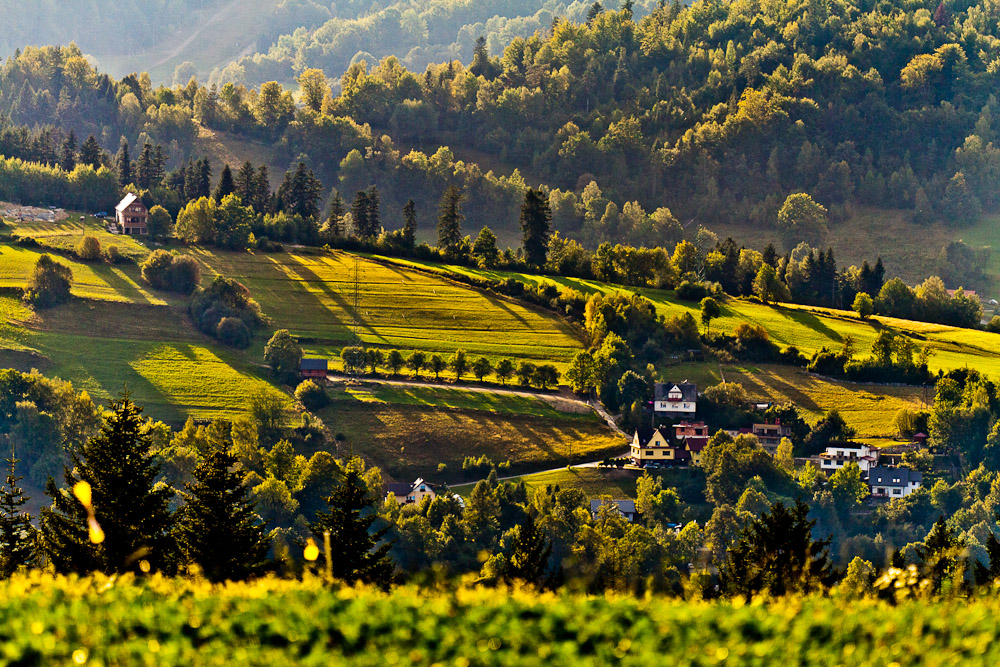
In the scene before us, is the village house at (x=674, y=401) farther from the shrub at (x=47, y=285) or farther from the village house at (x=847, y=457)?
the shrub at (x=47, y=285)

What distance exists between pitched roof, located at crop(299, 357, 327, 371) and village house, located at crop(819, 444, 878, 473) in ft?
116

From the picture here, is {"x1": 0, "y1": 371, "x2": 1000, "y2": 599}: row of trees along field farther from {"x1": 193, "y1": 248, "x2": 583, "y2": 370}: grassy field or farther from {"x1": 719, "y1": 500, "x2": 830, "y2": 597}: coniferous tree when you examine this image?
{"x1": 193, "y1": 248, "x2": 583, "y2": 370}: grassy field

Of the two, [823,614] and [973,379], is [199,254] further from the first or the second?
[823,614]

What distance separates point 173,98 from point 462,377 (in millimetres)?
116282

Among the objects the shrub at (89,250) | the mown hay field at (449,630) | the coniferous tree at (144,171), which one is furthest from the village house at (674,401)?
the mown hay field at (449,630)

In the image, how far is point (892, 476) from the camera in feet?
270

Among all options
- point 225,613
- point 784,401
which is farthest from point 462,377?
point 225,613

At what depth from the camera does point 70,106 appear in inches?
7815

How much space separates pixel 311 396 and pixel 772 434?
3215 cm

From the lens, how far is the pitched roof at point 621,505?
2918 inches

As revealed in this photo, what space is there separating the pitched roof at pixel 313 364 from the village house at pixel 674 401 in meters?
23.8

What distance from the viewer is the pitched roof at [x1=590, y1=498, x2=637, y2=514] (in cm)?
7412

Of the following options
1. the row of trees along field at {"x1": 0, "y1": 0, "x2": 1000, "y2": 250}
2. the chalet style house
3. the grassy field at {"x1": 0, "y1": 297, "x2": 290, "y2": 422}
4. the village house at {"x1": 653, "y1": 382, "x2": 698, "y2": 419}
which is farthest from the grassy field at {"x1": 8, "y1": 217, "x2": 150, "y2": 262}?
the row of trees along field at {"x1": 0, "y1": 0, "x2": 1000, "y2": 250}

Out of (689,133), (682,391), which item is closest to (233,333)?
(682,391)
